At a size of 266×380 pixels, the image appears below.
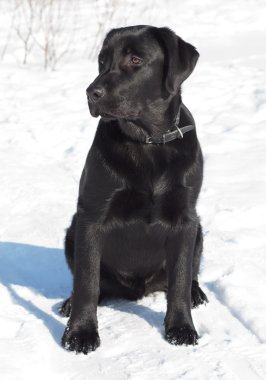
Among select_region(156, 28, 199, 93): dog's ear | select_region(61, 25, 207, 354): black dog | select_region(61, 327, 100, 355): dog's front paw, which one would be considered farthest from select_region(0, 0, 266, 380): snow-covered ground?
select_region(156, 28, 199, 93): dog's ear

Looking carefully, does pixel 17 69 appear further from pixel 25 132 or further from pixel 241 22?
pixel 241 22

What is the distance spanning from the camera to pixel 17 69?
25.0 feet

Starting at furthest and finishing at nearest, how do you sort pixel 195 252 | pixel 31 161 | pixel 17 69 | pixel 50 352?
pixel 17 69, pixel 31 161, pixel 195 252, pixel 50 352

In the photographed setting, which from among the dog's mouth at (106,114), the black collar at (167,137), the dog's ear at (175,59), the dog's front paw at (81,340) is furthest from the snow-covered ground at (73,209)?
the dog's ear at (175,59)

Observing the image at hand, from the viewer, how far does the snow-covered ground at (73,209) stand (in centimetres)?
293

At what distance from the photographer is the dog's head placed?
2.89 m

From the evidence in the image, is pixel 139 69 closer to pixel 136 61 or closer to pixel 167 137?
pixel 136 61

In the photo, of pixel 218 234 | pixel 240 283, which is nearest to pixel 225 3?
pixel 218 234

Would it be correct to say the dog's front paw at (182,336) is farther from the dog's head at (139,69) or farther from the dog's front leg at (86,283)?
the dog's head at (139,69)

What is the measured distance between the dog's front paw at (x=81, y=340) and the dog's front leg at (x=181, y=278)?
32cm

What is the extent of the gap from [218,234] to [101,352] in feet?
5.03

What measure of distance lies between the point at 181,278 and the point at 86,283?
0.43m

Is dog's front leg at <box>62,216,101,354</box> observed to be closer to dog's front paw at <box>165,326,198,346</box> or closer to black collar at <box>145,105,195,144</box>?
dog's front paw at <box>165,326,198,346</box>

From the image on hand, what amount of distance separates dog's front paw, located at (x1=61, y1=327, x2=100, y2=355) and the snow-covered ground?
3 centimetres
